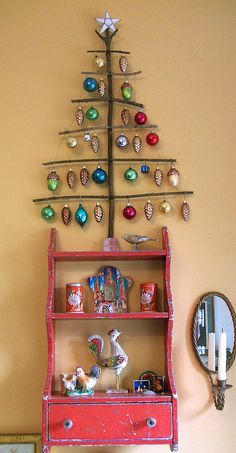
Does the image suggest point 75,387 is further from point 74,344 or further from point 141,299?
point 141,299

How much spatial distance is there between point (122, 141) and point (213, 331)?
709mm

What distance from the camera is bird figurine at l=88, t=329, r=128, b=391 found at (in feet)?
5.87

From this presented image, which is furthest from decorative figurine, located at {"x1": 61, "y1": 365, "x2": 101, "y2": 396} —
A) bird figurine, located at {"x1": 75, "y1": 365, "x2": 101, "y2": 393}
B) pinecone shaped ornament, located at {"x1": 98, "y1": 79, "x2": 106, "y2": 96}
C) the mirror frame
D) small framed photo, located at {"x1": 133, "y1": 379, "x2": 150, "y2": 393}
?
pinecone shaped ornament, located at {"x1": 98, "y1": 79, "x2": 106, "y2": 96}

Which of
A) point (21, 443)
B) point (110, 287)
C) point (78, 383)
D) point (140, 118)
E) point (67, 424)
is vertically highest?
point (140, 118)

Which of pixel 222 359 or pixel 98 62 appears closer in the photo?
pixel 222 359

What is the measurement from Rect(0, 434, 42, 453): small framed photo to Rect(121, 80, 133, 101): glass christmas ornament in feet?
3.83

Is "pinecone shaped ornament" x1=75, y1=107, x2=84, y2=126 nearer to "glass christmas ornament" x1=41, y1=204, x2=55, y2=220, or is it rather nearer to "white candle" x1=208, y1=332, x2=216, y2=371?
"glass christmas ornament" x1=41, y1=204, x2=55, y2=220

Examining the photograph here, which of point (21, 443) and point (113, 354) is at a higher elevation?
point (113, 354)

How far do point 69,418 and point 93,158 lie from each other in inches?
34.2

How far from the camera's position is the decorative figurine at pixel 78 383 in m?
1.75

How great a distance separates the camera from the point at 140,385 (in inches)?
71.6

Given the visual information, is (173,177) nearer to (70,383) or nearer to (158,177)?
(158,177)

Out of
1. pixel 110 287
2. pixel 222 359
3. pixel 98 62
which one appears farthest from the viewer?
pixel 98 62

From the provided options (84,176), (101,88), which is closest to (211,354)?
(84,176)
